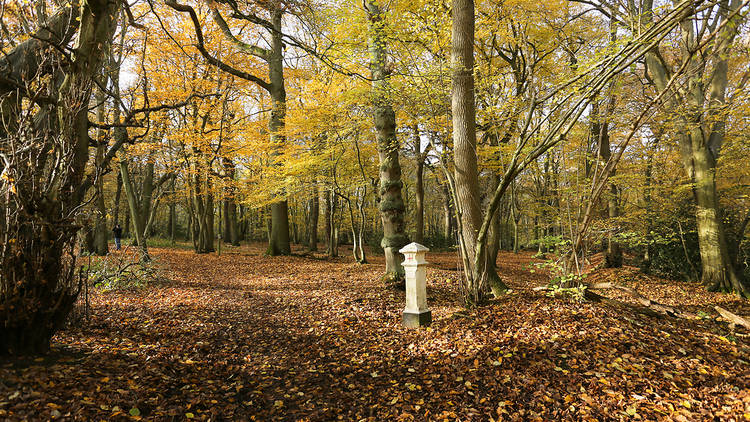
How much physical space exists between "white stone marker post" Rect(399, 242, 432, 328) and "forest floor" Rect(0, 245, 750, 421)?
23cm

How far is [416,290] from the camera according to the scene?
5117mm

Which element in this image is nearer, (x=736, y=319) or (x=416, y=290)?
(x=736, y=319)

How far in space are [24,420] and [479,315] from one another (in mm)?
4340

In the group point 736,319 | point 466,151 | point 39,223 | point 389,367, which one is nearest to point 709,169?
point 736,319

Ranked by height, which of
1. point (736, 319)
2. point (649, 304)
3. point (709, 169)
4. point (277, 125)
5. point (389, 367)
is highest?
point (277, 125)

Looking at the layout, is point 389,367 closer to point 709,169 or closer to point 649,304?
point 649,304

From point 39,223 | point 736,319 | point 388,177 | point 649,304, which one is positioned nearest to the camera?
point 39,223

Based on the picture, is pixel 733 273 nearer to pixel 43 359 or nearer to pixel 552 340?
pixel 552 340

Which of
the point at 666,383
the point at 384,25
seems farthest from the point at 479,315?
the point at 384,25

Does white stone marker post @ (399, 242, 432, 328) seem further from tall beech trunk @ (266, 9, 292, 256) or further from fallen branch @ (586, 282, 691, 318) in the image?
tall beech trunk @ (266, 9, 292, 256)

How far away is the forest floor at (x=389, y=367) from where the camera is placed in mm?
2756

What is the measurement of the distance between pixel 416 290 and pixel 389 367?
139 centimetres

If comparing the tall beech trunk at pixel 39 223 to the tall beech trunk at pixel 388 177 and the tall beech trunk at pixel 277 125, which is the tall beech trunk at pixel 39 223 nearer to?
the tall beech trunk at pixel 388 177

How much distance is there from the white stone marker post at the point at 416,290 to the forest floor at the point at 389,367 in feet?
0.74
